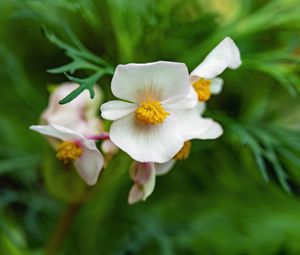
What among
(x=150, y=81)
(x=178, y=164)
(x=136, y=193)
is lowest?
(x=178, y=164)

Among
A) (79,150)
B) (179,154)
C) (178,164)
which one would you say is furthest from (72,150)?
(178,164)

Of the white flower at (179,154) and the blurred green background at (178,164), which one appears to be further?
the blurred green background at (178,164)

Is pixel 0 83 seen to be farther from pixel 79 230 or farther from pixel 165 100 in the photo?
pixel 165 100

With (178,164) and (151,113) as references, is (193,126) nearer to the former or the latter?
(151,113)

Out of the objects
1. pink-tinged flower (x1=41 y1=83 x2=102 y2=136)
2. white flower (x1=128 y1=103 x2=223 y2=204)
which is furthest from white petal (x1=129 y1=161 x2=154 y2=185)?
pink-tinged flower (x1=41 y1=83 x2=102 y2=136)

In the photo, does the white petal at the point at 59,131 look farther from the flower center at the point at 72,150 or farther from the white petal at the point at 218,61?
the white petal at the point at 218,61

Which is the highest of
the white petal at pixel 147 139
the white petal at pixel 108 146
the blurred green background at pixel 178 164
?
the white petal at pixel 147 139

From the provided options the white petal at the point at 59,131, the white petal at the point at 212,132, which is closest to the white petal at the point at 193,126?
the white petal at the point at 212,132

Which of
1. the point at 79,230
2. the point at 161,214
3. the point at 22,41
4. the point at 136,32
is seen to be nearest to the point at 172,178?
the point at 161,214

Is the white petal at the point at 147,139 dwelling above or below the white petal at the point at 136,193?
above
